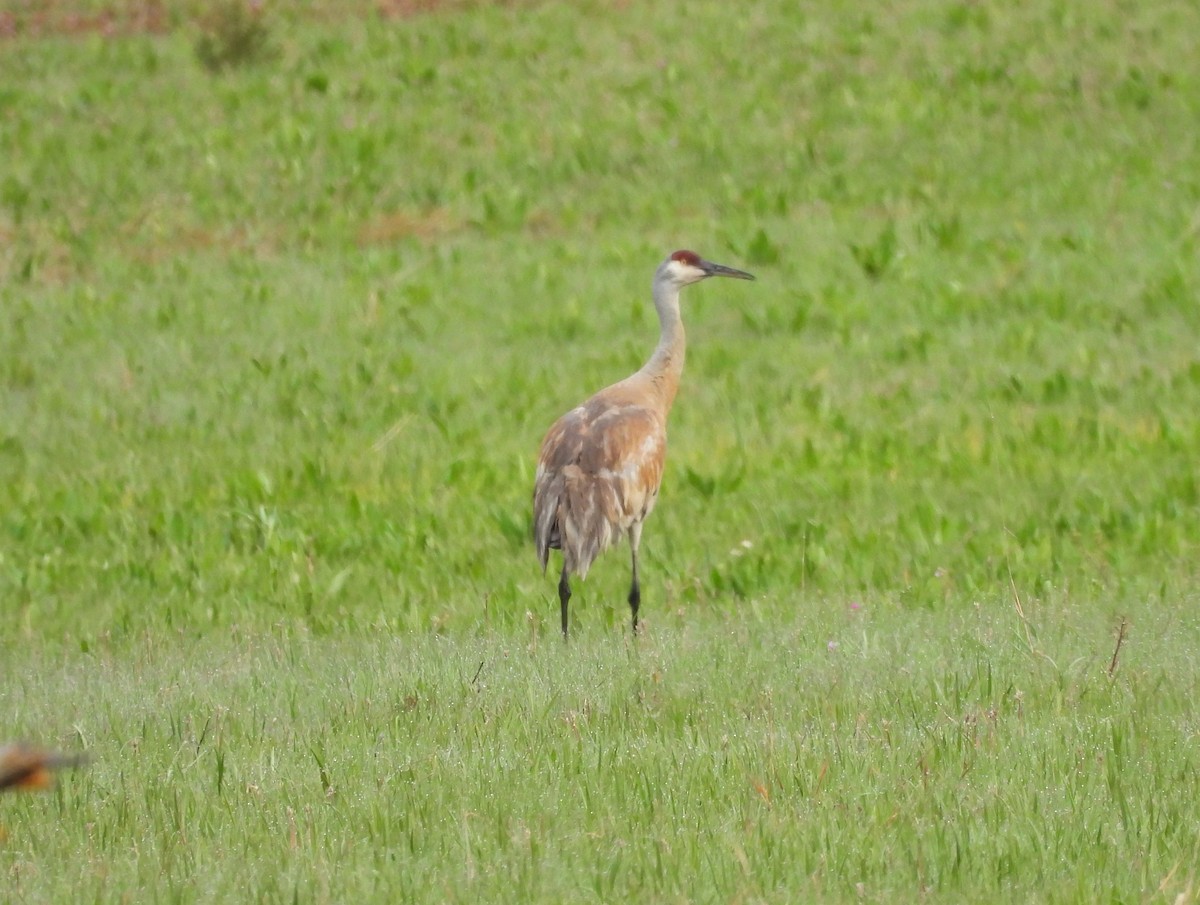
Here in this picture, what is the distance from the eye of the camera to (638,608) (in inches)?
356

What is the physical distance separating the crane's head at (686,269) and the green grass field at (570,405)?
1.41 metres

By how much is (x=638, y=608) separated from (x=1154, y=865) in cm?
479

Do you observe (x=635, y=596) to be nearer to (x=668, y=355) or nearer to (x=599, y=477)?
(x=599, y=477)

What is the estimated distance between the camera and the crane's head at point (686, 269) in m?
10.5

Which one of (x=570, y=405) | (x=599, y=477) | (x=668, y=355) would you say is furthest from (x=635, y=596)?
(x=570, y=405)

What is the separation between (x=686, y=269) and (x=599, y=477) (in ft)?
6.94

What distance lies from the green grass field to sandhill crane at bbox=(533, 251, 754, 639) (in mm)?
427

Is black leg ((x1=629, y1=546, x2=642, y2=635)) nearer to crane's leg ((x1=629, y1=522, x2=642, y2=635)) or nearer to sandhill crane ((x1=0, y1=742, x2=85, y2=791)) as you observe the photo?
crane's leg ((x1=629, y1=522, x2=642, y2=635))

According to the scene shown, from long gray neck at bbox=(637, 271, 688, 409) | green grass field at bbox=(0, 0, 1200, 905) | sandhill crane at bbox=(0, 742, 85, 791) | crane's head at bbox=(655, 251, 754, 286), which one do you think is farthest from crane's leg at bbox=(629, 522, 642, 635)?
sandhill crane at bbox=(0, 742, 85, 791)

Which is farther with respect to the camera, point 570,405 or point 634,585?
point 570,405

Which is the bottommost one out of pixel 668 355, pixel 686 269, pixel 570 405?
pixel 570 405

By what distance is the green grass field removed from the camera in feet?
16.2

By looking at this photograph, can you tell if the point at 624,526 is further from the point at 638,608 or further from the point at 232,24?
the point at 232,24

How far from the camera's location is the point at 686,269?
10.6m
